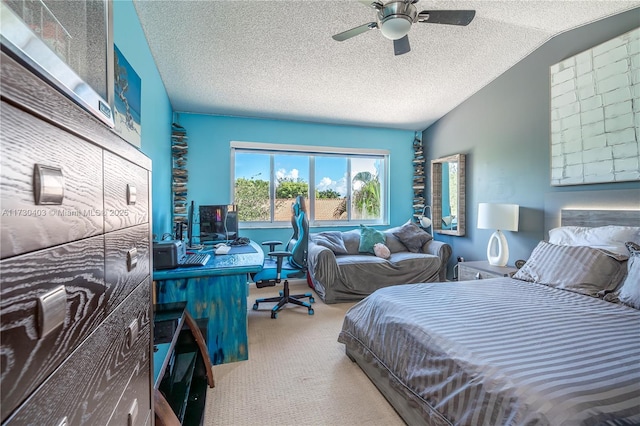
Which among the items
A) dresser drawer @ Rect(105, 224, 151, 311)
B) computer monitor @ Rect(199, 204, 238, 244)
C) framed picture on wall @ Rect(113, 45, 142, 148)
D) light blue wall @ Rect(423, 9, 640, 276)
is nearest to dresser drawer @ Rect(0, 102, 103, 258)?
dresser drawer @ Rect(105, 224, 151, 311)

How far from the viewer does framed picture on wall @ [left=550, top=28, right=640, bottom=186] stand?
2416 mm

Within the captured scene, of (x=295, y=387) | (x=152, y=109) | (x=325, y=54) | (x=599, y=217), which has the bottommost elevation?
(x=295, y=387)

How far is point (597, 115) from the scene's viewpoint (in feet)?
8.74

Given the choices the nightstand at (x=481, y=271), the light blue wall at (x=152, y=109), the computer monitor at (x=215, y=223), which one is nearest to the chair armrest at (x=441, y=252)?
the nightstand at (x=481, y=271)

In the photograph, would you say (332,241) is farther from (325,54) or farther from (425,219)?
(325,54)

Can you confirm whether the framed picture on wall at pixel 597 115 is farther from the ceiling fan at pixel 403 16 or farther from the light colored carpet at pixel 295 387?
the light colored carpet at pixel 295 387

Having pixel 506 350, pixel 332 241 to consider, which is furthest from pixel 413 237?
pixel 506 350

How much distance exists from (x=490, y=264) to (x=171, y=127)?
4.40 metres

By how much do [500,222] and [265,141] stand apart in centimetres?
332

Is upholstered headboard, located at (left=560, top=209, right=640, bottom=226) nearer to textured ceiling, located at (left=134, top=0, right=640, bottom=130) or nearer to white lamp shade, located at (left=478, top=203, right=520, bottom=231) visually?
white lamp shade, located at (left=478, top=203, right=520, bottom=231)

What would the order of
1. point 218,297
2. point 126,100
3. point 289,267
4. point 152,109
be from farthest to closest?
point 289,267 → point 152,109 → point 218,297 → point 126,100

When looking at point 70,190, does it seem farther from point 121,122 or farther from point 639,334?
point 639,334

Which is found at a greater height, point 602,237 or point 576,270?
point 602,237

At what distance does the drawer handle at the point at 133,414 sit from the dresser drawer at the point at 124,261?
0.97 ft
